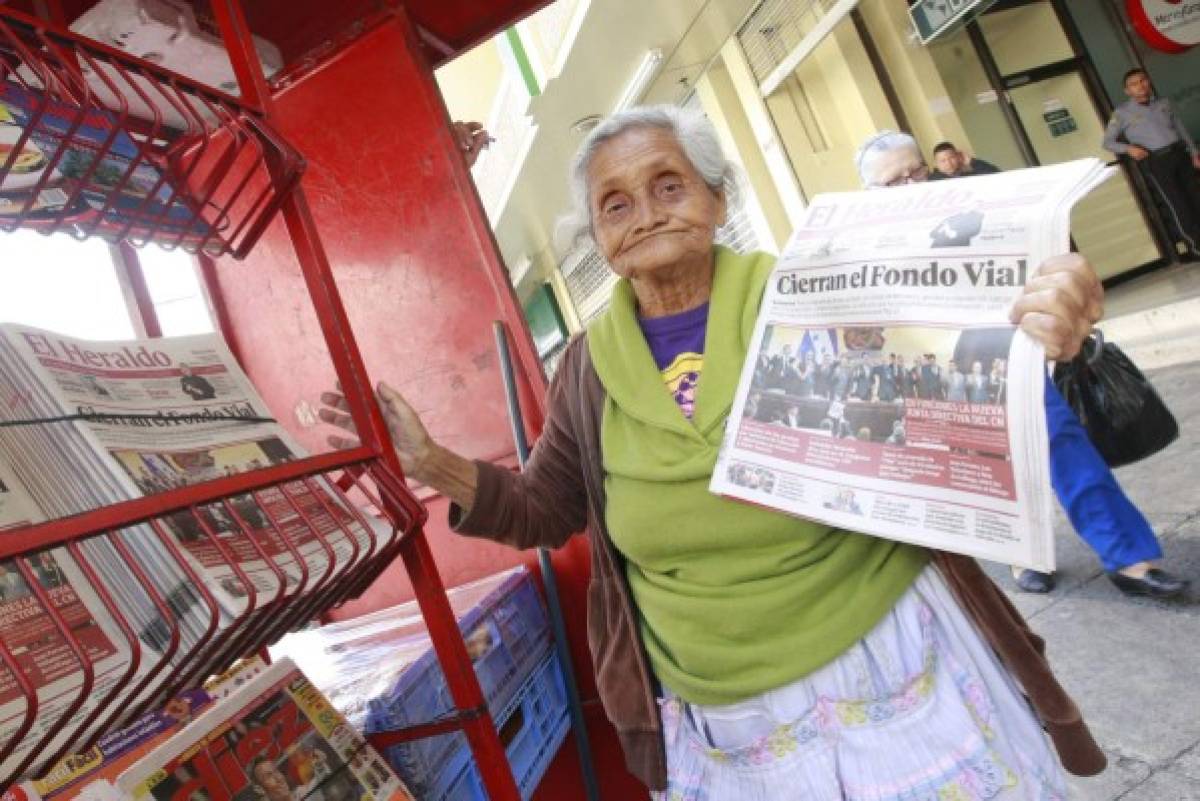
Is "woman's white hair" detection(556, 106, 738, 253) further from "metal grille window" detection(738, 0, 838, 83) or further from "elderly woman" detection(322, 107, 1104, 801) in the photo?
"metal grille window" detection(738, 0, 838, 83)

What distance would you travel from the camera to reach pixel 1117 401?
162cm

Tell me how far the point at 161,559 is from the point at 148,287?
61.9 inches

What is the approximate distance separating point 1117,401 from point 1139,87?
19.9ft

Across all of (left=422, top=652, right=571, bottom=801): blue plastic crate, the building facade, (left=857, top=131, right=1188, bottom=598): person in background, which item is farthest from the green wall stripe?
(left=422, top=652, right=571, bottom=801): blue plastic crate

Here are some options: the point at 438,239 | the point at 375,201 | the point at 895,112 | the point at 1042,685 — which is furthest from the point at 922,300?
the point at 895,112

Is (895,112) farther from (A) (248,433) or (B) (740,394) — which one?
(A) (248,433)

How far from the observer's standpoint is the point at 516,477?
4.61ft

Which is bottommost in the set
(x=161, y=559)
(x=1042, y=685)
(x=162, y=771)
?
(x=1042, y=685)

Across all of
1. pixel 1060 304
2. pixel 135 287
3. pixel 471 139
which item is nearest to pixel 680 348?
pixel 1060 304

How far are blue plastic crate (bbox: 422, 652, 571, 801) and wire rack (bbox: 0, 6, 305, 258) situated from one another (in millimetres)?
923

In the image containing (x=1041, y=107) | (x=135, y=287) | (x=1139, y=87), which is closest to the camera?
(x=135, y=287)

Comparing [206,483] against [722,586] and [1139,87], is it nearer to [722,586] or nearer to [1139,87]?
[722,586]

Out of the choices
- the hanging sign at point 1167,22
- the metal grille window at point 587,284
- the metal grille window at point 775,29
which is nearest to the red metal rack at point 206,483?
the metal grille window at point 775,29

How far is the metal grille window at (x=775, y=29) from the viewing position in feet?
20.0
